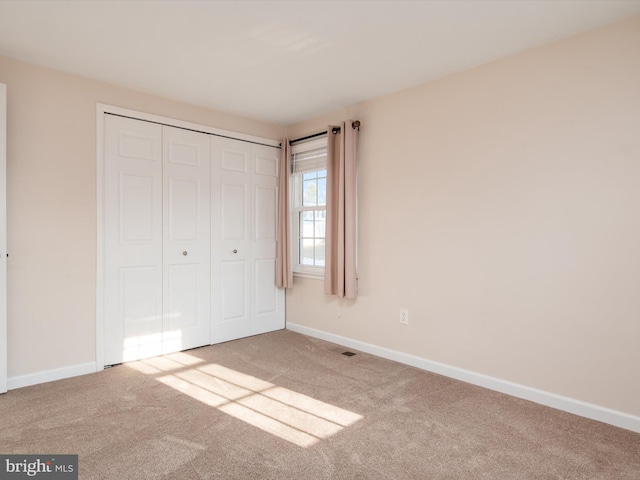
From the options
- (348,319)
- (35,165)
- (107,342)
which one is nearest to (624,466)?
(348,319)

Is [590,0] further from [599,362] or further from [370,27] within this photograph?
[599,362]

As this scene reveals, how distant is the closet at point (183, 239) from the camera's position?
3.32 m

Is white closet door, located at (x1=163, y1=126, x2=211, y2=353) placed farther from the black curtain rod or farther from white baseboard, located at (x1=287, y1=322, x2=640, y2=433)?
white baseboard, located at (x1=287, y1=322, x2=640, y2=433)

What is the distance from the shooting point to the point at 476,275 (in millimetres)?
2932

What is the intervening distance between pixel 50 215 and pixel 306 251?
8.02ft

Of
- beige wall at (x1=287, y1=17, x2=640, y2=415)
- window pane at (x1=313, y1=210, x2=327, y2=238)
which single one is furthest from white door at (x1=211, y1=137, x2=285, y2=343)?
beige wall at (x1=287, y1=17, x2=640, y2=415)

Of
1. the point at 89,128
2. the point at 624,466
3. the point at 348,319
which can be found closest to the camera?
the point at 624,466

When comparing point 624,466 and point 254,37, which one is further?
point 254,37

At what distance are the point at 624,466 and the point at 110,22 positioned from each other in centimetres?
373

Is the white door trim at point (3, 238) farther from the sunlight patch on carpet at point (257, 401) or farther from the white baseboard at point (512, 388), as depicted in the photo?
the white baseboard at point (512, 388)

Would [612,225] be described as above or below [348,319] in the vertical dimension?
above

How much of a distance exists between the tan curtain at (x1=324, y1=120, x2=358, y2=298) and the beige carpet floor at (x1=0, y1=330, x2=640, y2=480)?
0.89m

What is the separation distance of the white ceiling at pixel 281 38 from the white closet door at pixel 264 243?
1.09m

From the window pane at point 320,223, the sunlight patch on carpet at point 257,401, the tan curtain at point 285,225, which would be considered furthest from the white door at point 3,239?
the window pane at point 320,223
